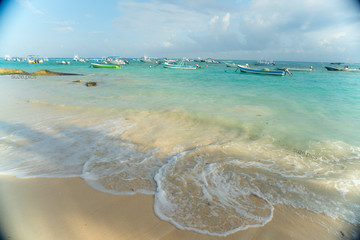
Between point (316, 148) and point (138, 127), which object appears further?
point (138, 127)

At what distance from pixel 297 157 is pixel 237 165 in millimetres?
2036

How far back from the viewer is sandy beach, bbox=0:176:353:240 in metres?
2.68

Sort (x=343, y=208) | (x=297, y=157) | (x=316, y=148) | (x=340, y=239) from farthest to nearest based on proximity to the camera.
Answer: (x=316, y=148) → (x=297, y=157) → (x=343, y=208) → (x=340, y=239)

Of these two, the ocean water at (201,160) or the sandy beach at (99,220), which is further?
the ocean water at (201,160)

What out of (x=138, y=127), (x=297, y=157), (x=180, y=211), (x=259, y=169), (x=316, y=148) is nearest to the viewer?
(x=180, y=211)

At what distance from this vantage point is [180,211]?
3145 millimetres

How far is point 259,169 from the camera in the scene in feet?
15.1

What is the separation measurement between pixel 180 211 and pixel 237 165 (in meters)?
2.16

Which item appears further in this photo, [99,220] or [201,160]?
[201,160]

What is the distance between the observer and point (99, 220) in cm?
290

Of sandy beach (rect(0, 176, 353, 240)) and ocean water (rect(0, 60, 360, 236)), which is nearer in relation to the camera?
sandy beach (rect(0, 176, 353, 240))

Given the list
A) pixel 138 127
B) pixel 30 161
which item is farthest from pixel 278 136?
pixel 30 161

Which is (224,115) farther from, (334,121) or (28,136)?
A: (28,136)

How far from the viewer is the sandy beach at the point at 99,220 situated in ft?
8.79
